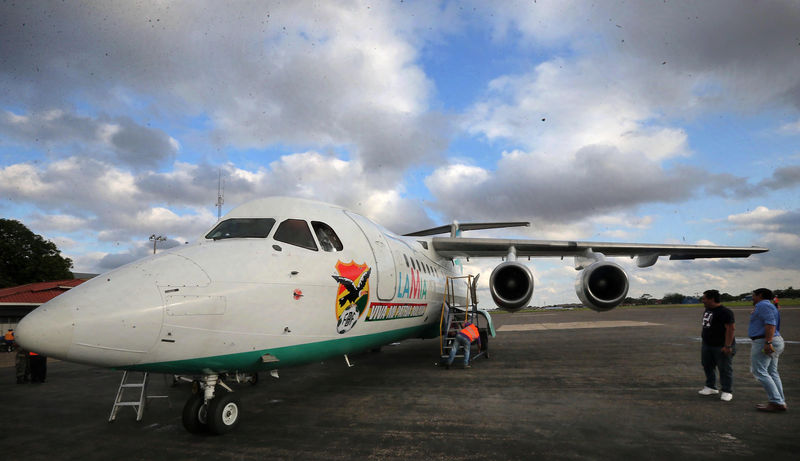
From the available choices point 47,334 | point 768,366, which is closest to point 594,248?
point 768,366

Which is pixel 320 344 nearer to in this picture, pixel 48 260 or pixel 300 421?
pixel 300 421

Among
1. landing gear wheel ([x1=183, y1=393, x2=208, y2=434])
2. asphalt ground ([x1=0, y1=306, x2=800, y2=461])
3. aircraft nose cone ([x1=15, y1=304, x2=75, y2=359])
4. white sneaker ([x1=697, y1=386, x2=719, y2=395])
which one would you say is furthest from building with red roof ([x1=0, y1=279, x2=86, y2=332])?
white sneaker ([x1=697, y1=386, x2=719, y2=395])

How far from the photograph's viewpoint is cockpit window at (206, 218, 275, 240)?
5.13 meters

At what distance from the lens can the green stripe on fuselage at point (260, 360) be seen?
388cm

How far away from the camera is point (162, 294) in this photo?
3711 mm

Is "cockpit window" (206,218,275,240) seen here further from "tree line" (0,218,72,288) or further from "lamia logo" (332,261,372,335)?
"tree line" (0,218,72,288)

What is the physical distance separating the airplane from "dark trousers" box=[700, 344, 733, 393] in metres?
4.89

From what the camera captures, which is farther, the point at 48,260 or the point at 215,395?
the point at 48,260

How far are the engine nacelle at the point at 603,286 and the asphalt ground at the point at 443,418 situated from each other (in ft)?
4.60

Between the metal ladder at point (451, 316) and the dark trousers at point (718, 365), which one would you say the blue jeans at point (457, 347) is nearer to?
the metal ladder at point (451, 316)

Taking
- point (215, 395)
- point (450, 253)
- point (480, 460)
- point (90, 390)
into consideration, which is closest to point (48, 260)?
point (90, 390)

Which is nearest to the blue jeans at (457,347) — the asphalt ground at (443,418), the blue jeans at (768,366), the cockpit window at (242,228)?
the asphalt ground at (443,418)

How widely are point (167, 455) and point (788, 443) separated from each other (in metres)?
6.27

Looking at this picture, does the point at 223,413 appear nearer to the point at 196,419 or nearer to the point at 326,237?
the point at 196,419
